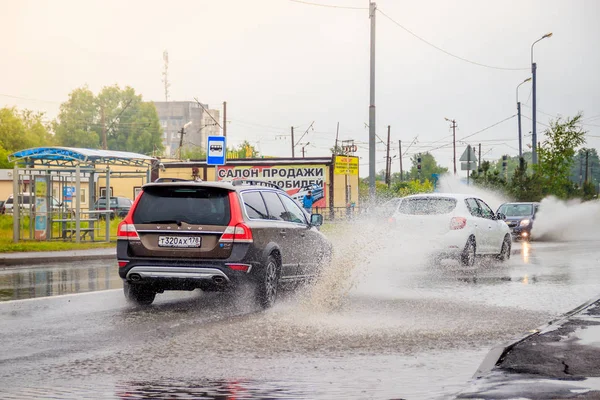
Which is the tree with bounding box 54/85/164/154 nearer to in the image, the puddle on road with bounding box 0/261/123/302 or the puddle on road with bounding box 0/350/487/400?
the puddle on road with bounding box 0/261/123/302

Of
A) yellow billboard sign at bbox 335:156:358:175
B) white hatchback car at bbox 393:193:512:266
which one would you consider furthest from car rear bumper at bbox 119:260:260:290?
yellow billboard sign at bbox 335:156:358:175

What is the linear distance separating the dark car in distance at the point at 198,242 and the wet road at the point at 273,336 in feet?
1.25

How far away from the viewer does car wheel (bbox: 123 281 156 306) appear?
12249mm

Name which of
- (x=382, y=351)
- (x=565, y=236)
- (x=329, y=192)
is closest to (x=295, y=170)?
(x=329, y=192)

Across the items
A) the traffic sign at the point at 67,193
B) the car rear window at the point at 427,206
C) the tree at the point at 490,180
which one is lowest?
the car rear window at the point at 427,206

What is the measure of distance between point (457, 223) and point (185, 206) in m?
9.01

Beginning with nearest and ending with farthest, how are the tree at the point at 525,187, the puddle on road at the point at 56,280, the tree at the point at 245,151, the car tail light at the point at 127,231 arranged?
1. the car tail light at the point at 127,231
2. the puddle on road at the point at 56,280
3. the tree at the point at 525,187
4. the tree at the point at 245,151

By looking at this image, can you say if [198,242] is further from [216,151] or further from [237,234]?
[216,151]

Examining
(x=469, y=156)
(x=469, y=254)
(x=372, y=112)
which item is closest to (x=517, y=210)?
(x=469, y=156)

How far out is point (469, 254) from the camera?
19781 millimetres

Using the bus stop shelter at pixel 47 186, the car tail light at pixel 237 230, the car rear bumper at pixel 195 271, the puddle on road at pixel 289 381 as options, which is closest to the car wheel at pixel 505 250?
the bus stop shelter at pixel 47 186

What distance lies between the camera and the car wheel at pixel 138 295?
12.2m

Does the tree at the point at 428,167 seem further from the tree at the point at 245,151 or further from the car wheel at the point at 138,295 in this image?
the car wheel at the point at 138,295

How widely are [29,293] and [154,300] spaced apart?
215 cm
